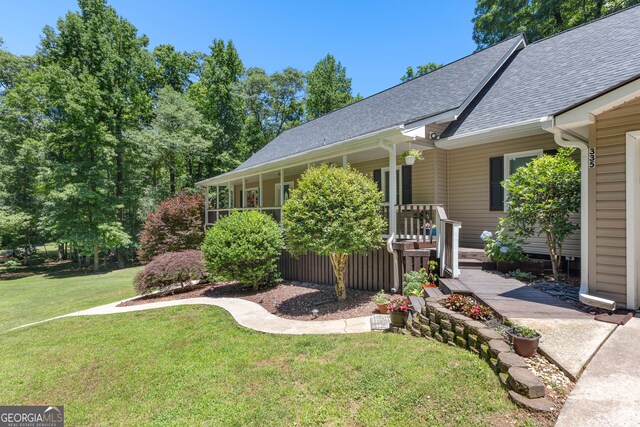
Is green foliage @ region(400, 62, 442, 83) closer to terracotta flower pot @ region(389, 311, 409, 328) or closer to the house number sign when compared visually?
the house number sign

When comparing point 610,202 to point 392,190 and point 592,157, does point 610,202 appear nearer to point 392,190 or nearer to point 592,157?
point 592,157

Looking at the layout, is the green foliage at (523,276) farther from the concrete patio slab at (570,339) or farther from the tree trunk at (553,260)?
the concrete patio slab at (570,339)

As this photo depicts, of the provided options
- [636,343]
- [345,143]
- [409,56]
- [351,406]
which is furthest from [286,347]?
[409,56]

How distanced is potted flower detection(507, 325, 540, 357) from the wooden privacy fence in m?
3.66

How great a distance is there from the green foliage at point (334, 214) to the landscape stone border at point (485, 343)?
1977 millimetres

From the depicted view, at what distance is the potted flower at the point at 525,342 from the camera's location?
2.88 metres

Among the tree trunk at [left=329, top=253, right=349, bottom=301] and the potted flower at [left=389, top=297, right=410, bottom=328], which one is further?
the tree trunk at [left=329, top=253, right=349, bottom=301]

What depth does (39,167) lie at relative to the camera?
2053 centimetres

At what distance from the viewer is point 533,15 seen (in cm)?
1738

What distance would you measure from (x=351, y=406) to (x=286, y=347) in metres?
1.73

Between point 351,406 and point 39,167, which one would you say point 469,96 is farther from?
point 39,167

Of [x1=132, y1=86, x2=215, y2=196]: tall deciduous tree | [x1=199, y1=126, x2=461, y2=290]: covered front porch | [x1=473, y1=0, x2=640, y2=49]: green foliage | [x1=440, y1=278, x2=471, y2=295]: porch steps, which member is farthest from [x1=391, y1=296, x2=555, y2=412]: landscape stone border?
[x1=132, y1=86, x2=215, y2=196]: tall deciduous tree

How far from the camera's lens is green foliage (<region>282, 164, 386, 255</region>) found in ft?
19.8

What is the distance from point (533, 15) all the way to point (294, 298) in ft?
70.9
